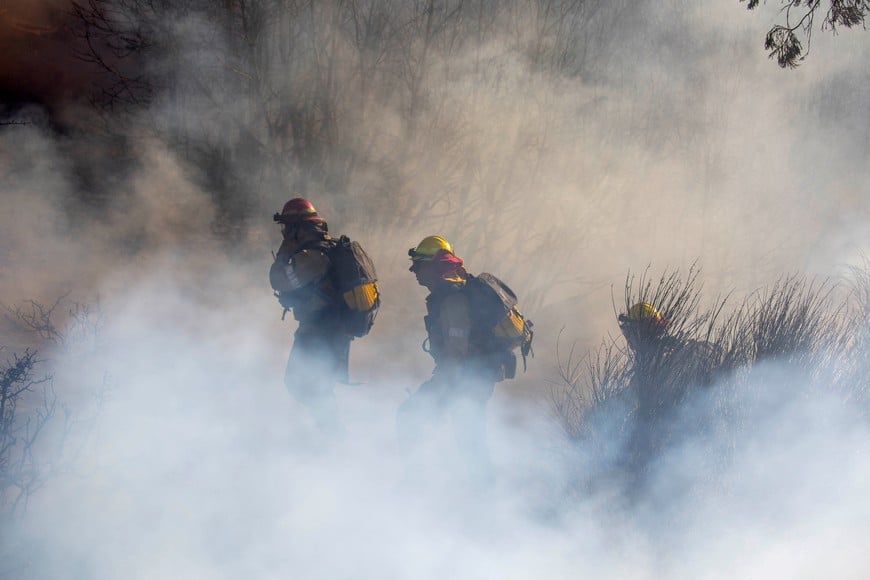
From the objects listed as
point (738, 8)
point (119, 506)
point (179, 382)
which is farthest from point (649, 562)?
point (738, 8)

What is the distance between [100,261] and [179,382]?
3034mm

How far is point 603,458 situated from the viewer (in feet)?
14.7

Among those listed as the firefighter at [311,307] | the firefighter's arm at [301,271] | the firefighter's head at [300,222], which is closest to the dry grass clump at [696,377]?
the firefighter at [311,307]

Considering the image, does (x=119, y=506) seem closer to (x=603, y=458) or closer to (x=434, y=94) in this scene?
(x=603, y=458)

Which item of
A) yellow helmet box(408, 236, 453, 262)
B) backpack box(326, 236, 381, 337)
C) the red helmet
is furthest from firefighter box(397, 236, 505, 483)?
the red helmet

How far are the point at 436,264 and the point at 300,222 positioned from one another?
0.99 meters

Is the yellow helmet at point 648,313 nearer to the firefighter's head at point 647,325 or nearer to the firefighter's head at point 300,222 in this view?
the firefighter's head at point 647,325

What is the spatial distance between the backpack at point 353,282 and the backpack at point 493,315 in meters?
0.71

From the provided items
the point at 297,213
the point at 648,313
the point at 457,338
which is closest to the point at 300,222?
the point at 297,213

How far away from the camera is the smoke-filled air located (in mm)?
4406

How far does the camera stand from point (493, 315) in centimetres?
450

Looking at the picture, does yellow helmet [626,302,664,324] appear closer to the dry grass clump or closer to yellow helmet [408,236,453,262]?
the dry grass clump

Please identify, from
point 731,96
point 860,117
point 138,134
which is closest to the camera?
point 138,134

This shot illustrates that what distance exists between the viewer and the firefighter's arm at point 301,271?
4840 millimetres
